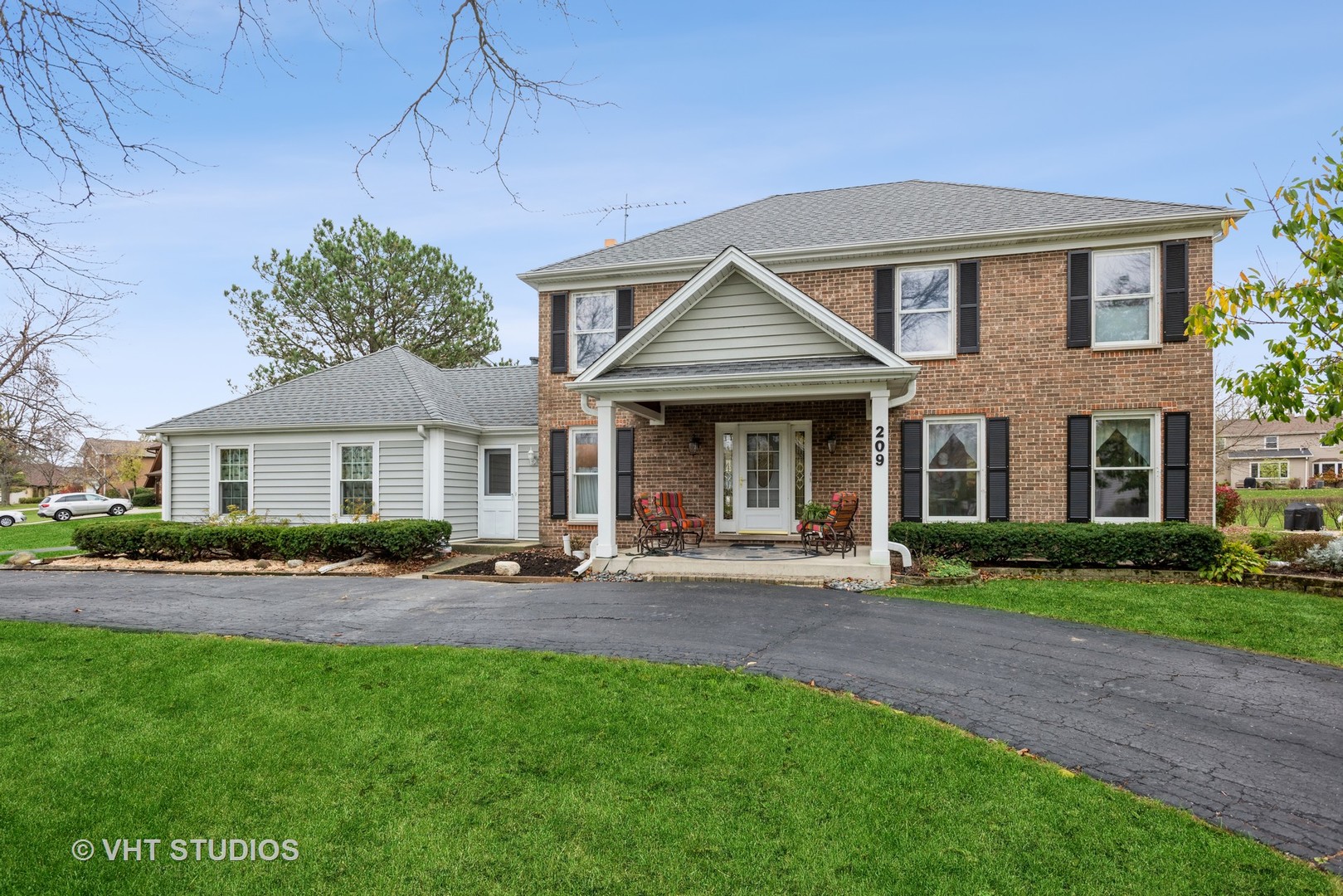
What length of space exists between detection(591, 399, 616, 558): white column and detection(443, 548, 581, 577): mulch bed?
2.19 feet

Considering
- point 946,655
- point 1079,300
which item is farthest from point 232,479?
point 1079,300

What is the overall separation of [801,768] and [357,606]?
22.4 ft

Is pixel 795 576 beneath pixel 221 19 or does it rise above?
beneath

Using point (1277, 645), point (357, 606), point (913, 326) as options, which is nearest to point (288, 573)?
point (357, 606)

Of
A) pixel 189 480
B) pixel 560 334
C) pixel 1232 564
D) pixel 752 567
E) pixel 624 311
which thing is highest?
pixel 624 311

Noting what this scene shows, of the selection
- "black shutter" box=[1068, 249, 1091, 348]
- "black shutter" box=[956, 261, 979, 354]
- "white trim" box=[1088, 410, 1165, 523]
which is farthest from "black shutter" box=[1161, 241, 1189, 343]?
"black shutter" box=[956, 261, 979, 354]

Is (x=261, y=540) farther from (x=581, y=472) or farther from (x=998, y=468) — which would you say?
(x=998, y=468)

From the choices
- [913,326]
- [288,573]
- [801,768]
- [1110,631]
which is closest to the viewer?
[801,768]

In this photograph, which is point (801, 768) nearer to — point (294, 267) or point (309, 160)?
point (309, 160)

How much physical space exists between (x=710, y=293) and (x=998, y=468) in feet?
19.7

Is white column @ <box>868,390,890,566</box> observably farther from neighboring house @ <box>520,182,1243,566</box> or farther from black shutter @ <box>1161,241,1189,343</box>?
black shutter @ <box>1161,241,1189,343</box>

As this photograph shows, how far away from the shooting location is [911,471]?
43.5 feet

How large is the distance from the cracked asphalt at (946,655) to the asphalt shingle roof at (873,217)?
7.32 meters

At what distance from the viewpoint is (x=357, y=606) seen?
914 centimetres
